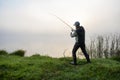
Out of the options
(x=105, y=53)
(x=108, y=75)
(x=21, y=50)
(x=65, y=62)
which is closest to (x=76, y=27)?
(x=65, y=62)

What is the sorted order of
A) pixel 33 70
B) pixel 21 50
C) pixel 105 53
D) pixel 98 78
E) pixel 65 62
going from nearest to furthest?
1. pixel 98 78
2. pixel 33 70
3. pixel 65 62
4. pixel 21 50
5. pixel 105 53

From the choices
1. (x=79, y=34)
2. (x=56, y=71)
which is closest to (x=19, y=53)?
(x=79, y=34)

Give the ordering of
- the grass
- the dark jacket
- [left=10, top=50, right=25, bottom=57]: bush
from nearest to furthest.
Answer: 1. the grass
2. the dark jacket
3. [left=10, top=50, right=25, bottom=57]: bush

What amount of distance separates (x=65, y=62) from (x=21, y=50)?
9.05 metres

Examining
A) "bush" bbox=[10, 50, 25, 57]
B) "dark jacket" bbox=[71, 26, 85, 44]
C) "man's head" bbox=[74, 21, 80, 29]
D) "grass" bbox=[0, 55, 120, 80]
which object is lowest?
"grass" bbox=[0, 55, 120, 80]

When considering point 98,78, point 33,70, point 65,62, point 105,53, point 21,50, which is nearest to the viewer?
point 98,78

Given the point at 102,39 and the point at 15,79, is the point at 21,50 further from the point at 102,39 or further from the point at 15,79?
the point at 102,39

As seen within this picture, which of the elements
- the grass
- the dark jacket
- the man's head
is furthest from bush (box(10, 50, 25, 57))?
the man's head

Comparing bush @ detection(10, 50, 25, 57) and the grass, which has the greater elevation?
bush @ detection(10, 50, 25, 57)

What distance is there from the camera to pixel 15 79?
2153 cm

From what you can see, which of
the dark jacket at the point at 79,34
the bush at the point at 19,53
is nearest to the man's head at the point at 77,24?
the dark jacket at the point at 79,34

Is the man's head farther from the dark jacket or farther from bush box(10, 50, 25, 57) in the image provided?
bush box(10, 50, 25, 57)

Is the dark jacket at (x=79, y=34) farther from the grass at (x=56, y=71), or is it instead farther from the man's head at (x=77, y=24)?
the grass at (x=56, y=71)

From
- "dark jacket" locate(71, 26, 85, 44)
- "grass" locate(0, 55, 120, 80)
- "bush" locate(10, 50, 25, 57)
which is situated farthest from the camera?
"bush" locate(10, 50, 25, 57)
